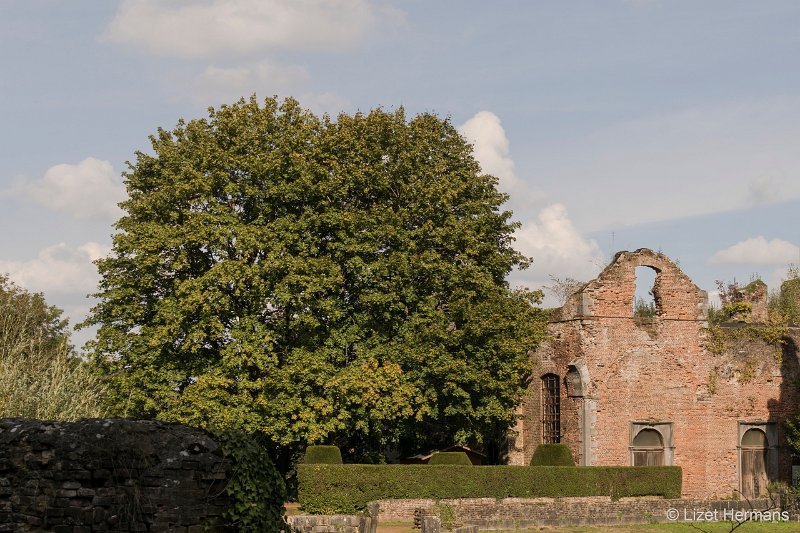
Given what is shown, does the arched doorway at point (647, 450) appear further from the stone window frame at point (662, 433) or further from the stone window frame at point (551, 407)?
the stone window frame at point (551, 407)

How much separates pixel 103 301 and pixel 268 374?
21.6 feet

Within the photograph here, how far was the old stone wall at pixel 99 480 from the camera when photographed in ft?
36.0

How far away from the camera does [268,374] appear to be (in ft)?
105

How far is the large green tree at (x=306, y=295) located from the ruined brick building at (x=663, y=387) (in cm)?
225

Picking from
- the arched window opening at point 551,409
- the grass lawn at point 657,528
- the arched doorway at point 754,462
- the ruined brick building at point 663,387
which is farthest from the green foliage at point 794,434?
the arched window opening at point 551,409

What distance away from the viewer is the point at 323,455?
97.6 ft

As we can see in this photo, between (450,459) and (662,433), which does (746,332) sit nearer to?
(662,433)

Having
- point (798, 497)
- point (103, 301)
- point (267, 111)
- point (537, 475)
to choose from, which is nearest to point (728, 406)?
point (798, 497)

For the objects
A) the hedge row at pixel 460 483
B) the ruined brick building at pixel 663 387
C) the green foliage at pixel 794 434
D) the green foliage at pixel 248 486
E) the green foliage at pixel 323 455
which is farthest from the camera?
the green foliage at pixel 794 434

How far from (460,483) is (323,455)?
423 centimetres

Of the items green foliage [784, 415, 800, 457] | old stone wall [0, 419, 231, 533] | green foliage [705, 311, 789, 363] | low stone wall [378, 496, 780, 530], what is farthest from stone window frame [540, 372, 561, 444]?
old stone wall [0, 419, 231, 533]

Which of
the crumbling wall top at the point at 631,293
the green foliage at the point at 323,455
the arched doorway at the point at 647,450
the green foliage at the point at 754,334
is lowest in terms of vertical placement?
the green foliage at the point at 323,455

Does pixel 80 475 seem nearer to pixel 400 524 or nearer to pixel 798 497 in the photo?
Answer: pixel 400 524

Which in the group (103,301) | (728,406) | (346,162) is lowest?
(728,406)
